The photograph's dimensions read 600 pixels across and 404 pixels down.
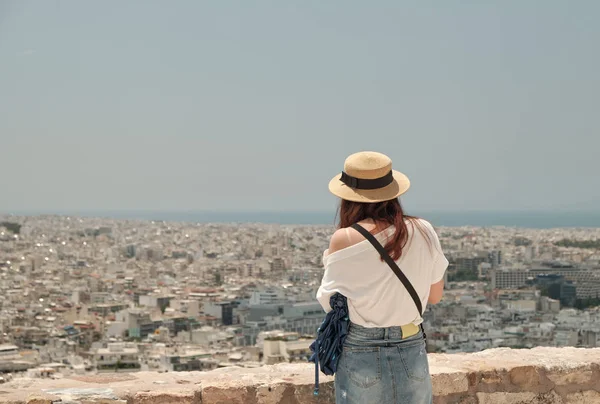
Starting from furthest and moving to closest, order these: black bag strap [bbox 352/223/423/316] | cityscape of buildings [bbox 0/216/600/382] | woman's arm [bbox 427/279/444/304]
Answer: cityscape of buildings [bbox 0/216/600/382]
woman's arm [bbox 427/279/444/304]
black bag strap [bbox 352/223/423/316]

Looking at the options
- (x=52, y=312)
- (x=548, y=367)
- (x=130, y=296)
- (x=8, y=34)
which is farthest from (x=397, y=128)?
(x=548, y=367)

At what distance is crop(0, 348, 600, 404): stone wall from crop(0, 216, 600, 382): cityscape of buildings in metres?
9.98

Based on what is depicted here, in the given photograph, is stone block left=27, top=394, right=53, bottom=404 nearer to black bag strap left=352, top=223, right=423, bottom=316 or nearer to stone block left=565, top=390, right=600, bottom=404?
black bag strap left=352, top=223, right=423, bottom=316

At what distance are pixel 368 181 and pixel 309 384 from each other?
92cm

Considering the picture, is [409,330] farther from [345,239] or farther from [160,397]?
[160,397]

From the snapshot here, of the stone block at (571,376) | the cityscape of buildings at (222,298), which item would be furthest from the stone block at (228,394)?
the cityscape of buildings at (222,298)

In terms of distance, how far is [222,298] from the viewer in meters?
39.9

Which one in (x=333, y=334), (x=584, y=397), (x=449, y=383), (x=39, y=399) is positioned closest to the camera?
(x=333, y=334)

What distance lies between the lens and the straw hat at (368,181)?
2188 mm

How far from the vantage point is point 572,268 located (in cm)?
3297

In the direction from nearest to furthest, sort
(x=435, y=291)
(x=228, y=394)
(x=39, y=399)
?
(x=435, y=291) < (x=39, y=399) < (x=228, y=394)

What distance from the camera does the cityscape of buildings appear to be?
2582 centimetres

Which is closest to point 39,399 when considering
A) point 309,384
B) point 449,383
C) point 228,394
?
point 228,394

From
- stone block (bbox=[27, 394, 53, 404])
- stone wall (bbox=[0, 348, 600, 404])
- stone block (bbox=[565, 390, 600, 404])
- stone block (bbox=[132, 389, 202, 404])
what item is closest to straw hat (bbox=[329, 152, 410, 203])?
stone wall (bbox=[0, 348, 600, 404])
